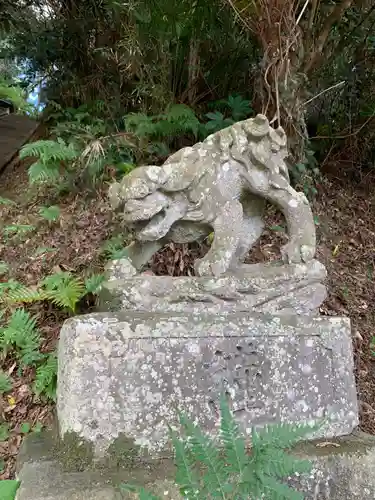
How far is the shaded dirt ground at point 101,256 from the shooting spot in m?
4.27

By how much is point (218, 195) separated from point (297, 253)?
0.55 meters

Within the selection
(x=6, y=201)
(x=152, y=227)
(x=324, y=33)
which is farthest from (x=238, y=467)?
(x=6, y=201)

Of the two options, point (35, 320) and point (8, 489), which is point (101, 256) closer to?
point (35, 320)

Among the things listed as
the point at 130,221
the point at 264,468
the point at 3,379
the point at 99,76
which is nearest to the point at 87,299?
the point at 3,379

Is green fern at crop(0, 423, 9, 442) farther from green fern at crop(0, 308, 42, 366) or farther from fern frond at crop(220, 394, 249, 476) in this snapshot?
fern frond at crop(220, 394, 249, 476)

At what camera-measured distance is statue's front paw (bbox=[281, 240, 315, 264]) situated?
3084 mm

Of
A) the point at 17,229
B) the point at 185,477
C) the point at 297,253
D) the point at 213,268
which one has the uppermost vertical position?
the point at 185,477

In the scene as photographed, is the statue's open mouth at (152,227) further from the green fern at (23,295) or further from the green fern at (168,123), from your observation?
the green fern at (168,123)

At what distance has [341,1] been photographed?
595 cm

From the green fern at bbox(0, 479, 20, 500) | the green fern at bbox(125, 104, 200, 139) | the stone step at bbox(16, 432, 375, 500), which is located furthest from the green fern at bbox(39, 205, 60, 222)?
the green fern at bbox(0, 479, 20, 500)

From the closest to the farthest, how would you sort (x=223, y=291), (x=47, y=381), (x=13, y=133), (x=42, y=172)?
(x=223, y=291)
(x=47, y=381)
(x=42, y=172)
(x=13, y=133)

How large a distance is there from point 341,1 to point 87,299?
414cm

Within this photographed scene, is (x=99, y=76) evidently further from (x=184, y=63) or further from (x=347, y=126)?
(x=347, y=126)

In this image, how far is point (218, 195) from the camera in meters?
3.00
